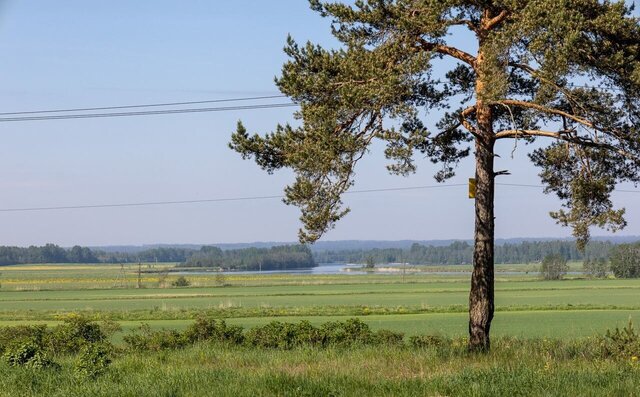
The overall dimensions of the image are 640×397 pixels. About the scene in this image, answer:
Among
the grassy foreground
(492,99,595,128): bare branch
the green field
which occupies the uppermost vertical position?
(492,99,595,128): bare branch

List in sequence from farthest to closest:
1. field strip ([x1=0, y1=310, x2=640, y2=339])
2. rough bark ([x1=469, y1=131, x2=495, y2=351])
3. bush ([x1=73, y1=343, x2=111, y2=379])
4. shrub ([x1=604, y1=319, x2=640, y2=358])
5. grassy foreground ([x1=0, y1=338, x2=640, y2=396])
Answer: field strip ([x1=0, y1=310, x2=640, y2=339]) < rough bark ([x1=469, y1=131, x2=495, y2=351]) < shrub ([x1=604, y1=319, x2=640, y2=358]) < bush ([x1=73, y1=343, x2=111, y2=379]) < grassy foreground ([x1=0, y1=338, x2=640, y2=396])

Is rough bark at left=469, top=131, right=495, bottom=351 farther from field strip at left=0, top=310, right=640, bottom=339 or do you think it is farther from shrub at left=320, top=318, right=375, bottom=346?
field strip at left=0, top=310, right=640, bottom=339

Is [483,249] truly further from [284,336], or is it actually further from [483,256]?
[284,336]

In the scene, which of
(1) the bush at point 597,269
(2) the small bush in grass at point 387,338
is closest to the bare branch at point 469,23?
(2) the small bush in grass at point 387,338

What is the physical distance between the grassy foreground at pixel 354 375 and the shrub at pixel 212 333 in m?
4.23

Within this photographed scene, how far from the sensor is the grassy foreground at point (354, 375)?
14078 millimetres

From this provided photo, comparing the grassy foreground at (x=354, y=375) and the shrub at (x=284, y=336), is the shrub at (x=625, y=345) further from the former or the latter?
the shrub at (x=284, y=336)

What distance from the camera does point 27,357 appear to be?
18.3m

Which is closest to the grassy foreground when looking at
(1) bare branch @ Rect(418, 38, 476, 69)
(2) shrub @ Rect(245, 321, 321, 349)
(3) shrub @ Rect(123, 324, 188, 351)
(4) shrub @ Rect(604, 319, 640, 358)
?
(4) shrub @ Rect(604, 319, 640, 358)

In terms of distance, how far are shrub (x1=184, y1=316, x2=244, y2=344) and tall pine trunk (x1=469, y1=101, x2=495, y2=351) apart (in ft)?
23.0

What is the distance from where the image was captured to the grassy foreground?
14.1m

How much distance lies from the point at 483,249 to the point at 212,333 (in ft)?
28.5

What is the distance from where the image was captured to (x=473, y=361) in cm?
1808

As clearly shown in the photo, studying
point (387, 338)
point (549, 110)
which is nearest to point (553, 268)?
point (387, 338)
